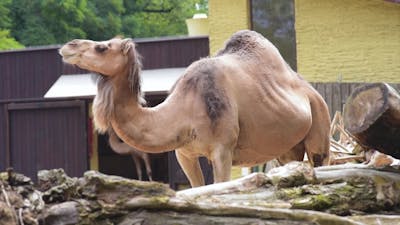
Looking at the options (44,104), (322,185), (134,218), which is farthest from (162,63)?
(134,218)

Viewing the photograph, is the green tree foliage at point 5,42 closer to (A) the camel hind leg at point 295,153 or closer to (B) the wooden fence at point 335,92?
(B) the wooden fence at point 335,92

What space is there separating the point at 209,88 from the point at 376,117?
2206 millimetres

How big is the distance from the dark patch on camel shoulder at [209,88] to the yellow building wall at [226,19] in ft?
37.1

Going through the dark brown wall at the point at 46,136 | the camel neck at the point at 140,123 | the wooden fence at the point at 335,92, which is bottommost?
the dark brown wall at the point at 46,136

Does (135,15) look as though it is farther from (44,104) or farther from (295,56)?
(295,56)

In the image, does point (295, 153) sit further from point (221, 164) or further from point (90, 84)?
point (90, 84)

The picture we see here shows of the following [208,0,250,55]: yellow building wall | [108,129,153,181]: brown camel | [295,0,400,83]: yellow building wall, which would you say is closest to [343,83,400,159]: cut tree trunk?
[295,0,400,83]: yellow building wall

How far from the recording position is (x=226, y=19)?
19.8 metres

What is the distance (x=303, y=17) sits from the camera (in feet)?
62.9

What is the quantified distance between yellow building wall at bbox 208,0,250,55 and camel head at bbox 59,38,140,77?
12.0 metres

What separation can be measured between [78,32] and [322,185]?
2916cm

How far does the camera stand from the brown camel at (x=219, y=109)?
7648 millimetres

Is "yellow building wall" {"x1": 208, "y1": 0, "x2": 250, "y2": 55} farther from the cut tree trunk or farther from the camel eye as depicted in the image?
the cut tree trunk

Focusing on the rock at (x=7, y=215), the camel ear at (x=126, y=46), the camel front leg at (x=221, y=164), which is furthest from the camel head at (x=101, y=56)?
the rock at (x=7, y=215)
